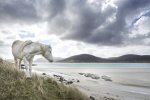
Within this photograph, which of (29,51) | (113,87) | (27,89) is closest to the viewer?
(27,89)

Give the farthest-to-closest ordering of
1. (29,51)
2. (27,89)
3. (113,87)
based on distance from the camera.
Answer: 1. (113,87)
2. (29,51)
3. (27,89)

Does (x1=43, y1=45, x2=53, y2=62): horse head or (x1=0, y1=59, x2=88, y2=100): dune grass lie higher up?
(x1=43, y1=45, x2=53, y2=62): horse head

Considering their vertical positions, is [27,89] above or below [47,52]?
below

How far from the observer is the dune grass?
701 centimetres

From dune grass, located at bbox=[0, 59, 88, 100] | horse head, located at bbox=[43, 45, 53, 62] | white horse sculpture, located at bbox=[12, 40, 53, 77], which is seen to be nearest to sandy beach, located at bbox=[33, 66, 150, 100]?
dune grass, located at bbox=[0, 59, 88, 100]

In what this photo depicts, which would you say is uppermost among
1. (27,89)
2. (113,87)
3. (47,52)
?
(47,52)

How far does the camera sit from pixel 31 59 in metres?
8.95

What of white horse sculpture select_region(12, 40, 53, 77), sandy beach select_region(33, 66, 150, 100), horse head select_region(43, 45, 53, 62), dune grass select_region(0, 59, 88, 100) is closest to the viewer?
dune grass select_region(0, 59, 88, 100)

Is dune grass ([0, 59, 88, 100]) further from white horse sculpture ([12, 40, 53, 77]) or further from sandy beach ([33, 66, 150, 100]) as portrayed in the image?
sandy beach ([33, 66, 150, 100])

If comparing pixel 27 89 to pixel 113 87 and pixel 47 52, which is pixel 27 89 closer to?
pixel 47 52

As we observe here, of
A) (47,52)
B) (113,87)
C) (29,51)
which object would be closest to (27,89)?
(29,51)

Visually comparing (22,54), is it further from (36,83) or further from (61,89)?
(61,89)

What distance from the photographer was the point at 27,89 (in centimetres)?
755

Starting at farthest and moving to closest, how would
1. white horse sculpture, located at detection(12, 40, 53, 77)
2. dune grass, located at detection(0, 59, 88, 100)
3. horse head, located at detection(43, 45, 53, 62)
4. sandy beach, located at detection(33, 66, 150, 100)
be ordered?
sandy beach, located at detection(33, 66, 150, 100) < horse head, located at detection(43, 45, 53, 62) < white horse sculpture, located at detection(12, 40, 53, 77) < dune grass, located at detection(0, 59, 88, 100)
